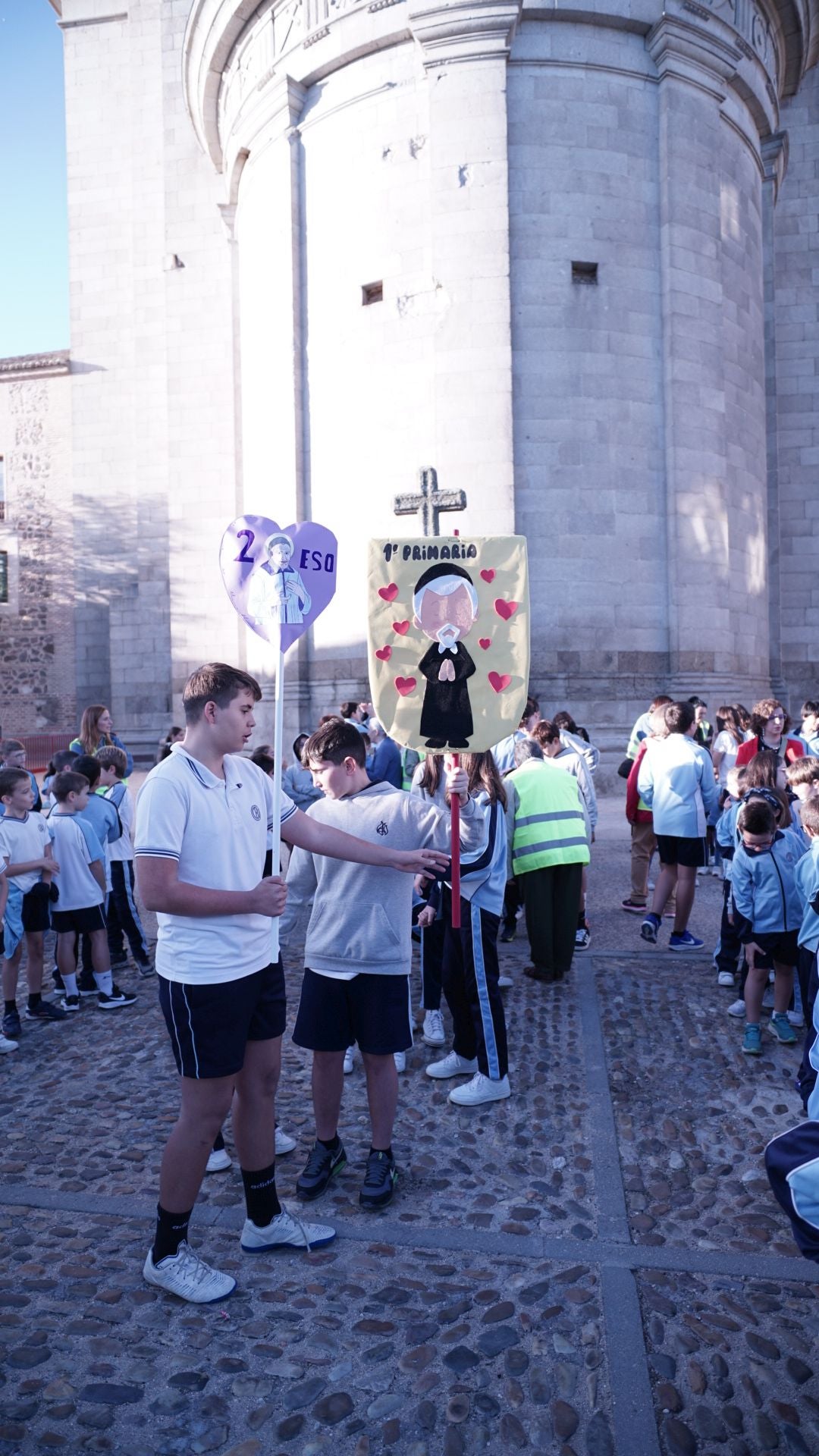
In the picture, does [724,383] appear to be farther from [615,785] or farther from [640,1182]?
[640,1182]

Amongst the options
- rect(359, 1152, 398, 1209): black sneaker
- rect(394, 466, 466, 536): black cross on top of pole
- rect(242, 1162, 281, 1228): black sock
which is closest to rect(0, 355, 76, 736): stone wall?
rect(394, 466, 466, 536): black cross on top of pole

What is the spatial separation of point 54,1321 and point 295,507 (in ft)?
48.1

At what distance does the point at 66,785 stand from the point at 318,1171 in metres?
3.39

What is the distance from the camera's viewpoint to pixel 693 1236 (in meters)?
3.42

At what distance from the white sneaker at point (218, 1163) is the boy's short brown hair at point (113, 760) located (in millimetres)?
3576

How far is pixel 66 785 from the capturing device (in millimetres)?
6238

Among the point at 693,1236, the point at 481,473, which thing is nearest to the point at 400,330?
the point at 481,473

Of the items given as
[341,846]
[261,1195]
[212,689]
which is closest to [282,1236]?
[261,1195]

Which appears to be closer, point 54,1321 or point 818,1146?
point 818,1146

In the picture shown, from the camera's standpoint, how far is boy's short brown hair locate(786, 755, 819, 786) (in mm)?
5547

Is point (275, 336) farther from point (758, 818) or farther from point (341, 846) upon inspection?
point (341, 846)

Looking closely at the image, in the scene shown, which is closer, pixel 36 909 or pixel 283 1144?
pixel 283 1144

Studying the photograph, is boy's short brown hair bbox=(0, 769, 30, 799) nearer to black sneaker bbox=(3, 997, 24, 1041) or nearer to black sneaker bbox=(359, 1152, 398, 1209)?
black sneaker bbox=(3, 997, 24, 1041)

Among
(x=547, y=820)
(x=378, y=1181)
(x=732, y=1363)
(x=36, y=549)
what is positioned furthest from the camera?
(x=36, y=549)
